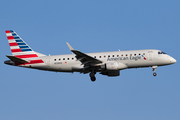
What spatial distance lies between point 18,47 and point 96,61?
48.7 feet

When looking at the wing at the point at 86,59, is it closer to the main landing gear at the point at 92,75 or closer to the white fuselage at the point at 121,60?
the white fuselage at the point at 121,60

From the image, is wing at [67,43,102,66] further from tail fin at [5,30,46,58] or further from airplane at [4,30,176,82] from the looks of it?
tail fin at [5,30,46,58]

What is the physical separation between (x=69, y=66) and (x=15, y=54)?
10.1 metres

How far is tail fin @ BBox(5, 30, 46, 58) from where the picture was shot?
165ft

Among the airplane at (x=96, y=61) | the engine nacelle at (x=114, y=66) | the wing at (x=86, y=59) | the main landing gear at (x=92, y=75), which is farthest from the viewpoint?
the main landing gear at (x=92, y=75)

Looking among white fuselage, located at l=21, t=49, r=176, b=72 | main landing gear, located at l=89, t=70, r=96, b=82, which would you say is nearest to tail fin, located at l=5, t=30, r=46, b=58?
white fuselage, located at l=21, t=49, r=176, b=72

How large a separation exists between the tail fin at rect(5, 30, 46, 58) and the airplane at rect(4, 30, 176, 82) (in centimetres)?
17

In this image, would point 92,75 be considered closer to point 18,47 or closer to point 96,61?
point 96,61

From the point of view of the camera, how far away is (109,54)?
47.2 meters

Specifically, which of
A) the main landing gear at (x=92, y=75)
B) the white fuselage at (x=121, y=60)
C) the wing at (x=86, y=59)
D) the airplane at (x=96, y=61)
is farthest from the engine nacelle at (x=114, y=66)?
the main landing gear at (x=92, y=75)

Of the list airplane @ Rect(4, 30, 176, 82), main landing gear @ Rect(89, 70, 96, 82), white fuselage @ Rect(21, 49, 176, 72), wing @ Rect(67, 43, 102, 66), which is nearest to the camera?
wing @ Rect(67, 43, 102, 66)

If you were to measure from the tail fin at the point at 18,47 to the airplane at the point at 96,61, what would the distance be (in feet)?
0.57

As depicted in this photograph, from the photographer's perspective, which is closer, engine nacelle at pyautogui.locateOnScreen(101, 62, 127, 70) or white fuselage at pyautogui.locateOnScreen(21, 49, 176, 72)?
engine nacelle at pyautogui.locateOnScreen(101, 62, 127, 70)

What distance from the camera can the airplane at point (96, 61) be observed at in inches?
1812
